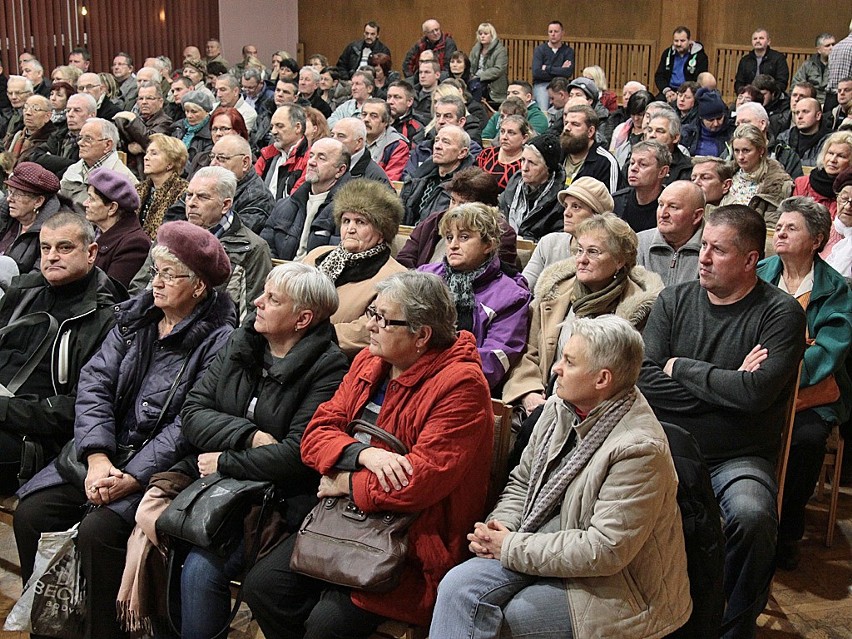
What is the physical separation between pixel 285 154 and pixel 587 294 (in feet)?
12.5

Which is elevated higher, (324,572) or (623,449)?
(623,449)

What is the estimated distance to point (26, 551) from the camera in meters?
3.26

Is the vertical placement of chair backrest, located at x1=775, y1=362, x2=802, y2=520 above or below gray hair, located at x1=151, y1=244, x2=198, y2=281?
below

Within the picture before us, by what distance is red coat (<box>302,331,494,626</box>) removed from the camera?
2691 mm

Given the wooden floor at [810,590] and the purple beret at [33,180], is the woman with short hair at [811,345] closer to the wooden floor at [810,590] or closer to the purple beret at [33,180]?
the wooden floor at [810,590]

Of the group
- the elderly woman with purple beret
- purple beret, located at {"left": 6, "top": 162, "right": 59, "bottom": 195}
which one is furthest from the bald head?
purple beret, located at {"left": 6, "top": 162, "right": 59, "bottom": 195}

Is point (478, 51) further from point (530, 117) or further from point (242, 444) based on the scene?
point (242, 444)

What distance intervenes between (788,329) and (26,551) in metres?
2.38

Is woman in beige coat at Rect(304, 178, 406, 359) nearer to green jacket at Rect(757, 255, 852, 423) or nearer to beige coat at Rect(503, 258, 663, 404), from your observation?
beige coat at Rect(503, 258, 663, 404)

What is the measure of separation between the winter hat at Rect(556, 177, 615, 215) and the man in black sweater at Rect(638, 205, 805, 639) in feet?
2.95

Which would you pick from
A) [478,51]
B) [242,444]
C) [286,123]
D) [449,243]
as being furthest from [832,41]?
[242,444]

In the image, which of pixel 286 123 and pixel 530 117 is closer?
pixel 286 123

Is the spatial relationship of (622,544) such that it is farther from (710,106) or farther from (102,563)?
(710,106)

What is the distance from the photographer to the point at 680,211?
13.2ft
